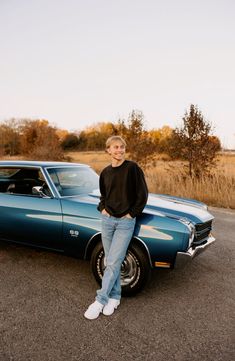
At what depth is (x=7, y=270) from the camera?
169 inches

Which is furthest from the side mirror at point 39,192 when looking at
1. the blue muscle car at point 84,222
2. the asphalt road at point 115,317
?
the asphalt road at point 115,317

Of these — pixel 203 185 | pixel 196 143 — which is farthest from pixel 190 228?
pixel 196 143

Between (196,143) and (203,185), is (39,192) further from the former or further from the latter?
(196,143)

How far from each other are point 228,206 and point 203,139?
3.90 m

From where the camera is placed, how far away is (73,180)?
4785 mm

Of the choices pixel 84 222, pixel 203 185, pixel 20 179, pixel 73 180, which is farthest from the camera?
pixel 203 185

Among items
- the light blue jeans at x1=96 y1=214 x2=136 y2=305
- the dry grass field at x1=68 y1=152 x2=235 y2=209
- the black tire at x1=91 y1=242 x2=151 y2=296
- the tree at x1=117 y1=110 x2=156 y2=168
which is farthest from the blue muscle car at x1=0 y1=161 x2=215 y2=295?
the tree at x1=117 y1=110 x2=156 y2=168

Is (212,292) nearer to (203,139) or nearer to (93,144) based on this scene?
(203,139)

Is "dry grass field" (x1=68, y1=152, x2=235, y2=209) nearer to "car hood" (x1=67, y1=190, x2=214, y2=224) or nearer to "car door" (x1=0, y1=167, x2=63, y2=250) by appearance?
"car hood" (x1=67, y1=190, x2=214, y2=224)

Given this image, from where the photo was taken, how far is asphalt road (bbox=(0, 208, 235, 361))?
8.53 ft

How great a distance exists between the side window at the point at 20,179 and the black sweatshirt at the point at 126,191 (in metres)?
1.93

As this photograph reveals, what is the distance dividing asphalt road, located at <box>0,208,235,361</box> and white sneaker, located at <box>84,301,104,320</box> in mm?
56

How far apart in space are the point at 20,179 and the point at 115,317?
2972 millimetres

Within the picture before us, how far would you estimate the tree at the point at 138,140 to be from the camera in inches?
697
